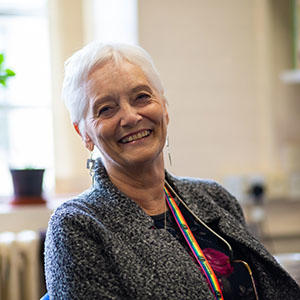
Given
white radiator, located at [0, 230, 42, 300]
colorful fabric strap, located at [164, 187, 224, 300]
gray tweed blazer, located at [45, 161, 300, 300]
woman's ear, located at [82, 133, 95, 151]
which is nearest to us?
gray tweed blazer, located at [45, 161, 300, 300]

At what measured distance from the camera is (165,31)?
2.19 m

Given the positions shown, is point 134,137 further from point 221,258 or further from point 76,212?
point 221,258

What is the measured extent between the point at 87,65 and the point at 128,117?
0.56 feet

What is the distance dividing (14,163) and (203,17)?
3.87 feet

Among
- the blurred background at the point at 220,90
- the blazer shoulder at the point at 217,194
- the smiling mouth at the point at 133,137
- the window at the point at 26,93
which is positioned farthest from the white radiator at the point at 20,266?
the smiling mouth at the point at 133,137

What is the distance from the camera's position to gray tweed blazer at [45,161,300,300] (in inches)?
41.9

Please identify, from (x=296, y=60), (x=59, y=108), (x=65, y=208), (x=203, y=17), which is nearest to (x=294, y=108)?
(x=296, y=60)

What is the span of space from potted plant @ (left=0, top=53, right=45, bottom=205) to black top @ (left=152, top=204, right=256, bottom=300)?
Result: 3.53 ft

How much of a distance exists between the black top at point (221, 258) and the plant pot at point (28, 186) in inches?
42.5

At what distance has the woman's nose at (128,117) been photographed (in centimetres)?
123

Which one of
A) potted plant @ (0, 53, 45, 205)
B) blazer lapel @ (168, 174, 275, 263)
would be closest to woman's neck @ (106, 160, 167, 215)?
blazer lapel @ (168, 174, 275, 263)

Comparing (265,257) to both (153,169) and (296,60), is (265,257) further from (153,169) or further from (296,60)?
(296,60)

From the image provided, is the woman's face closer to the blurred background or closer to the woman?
the woman

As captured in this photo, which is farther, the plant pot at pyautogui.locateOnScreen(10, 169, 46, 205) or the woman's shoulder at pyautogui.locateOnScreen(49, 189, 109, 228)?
the plant pot at pyautogui.locateOnScreen(10, 169, 46, 205)
